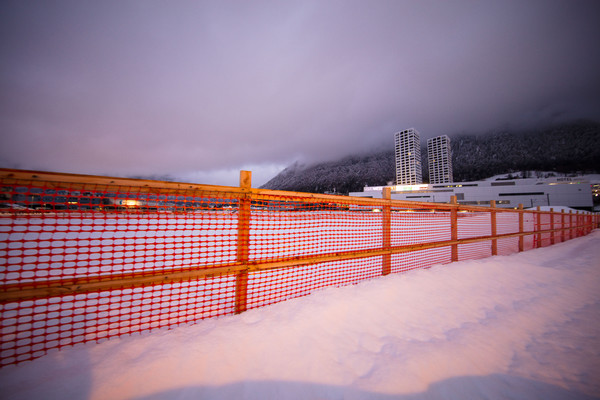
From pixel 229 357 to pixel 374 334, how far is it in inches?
60.8

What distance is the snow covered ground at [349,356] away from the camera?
1813 mm

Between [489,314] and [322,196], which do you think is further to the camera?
[322,196]

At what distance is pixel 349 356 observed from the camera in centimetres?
216

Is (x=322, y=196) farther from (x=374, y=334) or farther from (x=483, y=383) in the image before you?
(x=483, y=383)

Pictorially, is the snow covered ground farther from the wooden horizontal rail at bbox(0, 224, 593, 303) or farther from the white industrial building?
the white industrial building

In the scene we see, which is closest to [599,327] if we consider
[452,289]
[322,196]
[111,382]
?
[452,289]

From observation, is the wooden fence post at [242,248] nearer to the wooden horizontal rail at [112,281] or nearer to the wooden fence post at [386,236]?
the wooden horizontal rail at [112,281]

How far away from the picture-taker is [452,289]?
3.72 meters

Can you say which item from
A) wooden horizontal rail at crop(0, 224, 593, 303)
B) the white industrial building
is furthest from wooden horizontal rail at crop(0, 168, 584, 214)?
the white industrial building

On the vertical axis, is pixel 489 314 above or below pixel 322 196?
below

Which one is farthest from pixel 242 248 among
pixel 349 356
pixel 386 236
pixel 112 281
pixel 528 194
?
pixel 528 194

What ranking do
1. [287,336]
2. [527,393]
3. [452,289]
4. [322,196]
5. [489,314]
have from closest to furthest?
[527,393] < [287,336] < [489,314] < [322,196] < [452,289]

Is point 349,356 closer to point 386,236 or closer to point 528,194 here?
point 386,236

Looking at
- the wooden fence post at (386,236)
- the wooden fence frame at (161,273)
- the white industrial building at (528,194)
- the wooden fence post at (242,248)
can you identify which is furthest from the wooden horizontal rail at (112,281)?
the white industrial building at (528,194)
